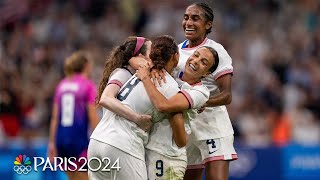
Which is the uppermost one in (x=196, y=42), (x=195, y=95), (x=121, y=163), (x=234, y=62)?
→ (x=234, y=62)

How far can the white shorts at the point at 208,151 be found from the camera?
31.5ft

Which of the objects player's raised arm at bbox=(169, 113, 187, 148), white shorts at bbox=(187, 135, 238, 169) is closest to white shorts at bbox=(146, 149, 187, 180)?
player's raised arm at bbox=(169, 113, 187, 148)

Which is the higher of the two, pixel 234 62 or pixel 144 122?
pixel 234 62

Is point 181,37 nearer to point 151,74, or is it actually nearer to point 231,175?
point 231,175

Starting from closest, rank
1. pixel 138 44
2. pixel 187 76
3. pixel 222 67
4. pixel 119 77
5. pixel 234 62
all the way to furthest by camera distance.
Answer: pixel 119 77
pixel 138 44
pixel 187 76
pixel 222 67
pixel 234 62

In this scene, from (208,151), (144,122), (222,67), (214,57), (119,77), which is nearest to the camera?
(144,122)

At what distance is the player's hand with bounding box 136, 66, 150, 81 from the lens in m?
8.41

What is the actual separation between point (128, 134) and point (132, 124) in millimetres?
87

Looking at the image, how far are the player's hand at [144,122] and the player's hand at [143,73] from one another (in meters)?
0.32

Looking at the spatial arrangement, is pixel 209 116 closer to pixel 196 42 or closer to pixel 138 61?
pixel 196 42

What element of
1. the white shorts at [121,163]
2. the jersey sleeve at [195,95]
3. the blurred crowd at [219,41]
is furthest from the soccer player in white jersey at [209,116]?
the blurred crowd at [219,41]

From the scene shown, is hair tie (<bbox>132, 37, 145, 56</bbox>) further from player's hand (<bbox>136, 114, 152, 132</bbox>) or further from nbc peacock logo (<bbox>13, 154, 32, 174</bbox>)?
nbc peacock logo (<bbox>13, 154, 32, 174</bbox>)

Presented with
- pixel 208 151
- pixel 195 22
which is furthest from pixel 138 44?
pixel 208 151

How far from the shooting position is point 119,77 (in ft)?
28.4
